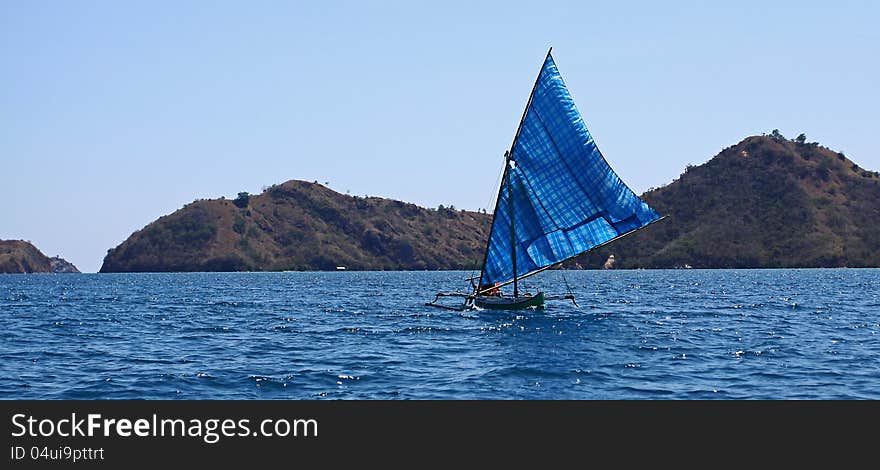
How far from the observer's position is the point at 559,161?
172 feet

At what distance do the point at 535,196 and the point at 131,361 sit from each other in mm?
28135

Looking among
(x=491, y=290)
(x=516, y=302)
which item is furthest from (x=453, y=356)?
(x=491, y=290)

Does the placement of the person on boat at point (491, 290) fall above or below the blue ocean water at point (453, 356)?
above

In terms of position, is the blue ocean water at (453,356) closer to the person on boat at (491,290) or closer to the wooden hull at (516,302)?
the wooden hull at (516,302)

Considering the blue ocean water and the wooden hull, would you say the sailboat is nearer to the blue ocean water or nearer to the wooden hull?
the wooden hull

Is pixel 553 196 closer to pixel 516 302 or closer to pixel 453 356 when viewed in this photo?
pixel 516 302

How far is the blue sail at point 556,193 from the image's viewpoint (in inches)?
2032

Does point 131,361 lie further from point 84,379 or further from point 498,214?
point 498,214

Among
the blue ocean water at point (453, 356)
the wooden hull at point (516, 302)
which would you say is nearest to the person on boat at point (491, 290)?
the wooden hull at point (516, 302)

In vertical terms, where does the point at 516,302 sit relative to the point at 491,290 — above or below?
below

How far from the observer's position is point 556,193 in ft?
173

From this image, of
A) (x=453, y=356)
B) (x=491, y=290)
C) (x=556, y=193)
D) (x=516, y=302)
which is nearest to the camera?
(x=453, y=356)

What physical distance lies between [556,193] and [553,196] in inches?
12.0
